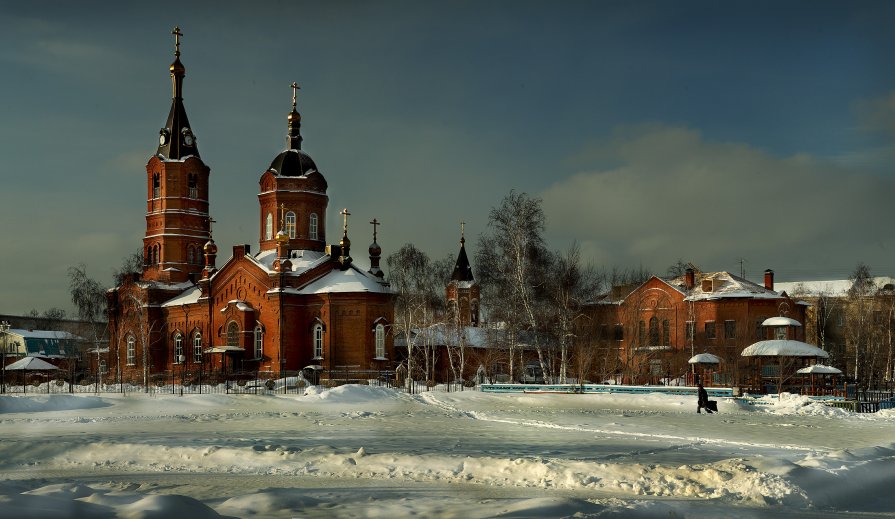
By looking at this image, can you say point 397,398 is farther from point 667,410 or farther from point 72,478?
point 72,478

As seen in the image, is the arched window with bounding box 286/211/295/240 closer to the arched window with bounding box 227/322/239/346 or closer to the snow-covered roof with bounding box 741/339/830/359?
the arched window with bounding box 227/322/239/346

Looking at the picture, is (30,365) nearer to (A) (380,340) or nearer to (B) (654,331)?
(A) (380,340)

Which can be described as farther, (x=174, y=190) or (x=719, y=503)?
(x=174, y=190)

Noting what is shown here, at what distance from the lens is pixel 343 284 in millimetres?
47312

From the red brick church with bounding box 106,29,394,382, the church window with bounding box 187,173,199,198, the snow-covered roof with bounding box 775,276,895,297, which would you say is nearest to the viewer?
the red brick church with bounding box 106,29,394,382

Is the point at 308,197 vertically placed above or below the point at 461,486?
above

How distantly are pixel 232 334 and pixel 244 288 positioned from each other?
A: 2.37 metres

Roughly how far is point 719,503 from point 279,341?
37.3 metres

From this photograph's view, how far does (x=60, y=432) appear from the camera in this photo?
1920 centimetres

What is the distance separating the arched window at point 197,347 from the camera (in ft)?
169

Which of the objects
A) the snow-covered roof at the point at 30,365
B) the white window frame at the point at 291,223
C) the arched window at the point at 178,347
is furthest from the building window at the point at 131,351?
the white window frame at the point at 291,223

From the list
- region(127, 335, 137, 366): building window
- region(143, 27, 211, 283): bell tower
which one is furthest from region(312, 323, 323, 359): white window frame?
region(127, 335, 137, 366): building window

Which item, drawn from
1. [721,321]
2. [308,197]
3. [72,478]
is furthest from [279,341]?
[72,478]

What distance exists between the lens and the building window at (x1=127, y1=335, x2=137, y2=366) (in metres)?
54.8
